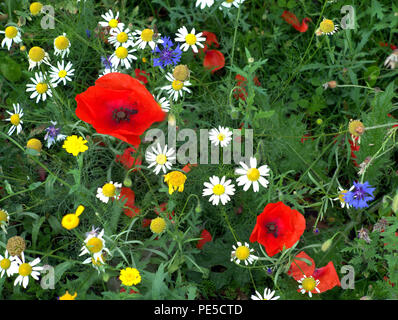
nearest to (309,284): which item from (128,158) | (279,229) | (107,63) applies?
(279,229)

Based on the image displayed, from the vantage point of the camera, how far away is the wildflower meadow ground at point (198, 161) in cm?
165

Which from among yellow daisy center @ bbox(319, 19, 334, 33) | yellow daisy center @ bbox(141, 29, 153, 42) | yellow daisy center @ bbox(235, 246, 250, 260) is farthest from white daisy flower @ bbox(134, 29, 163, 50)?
yellow daisy center @ bbox(235, 246, 250, 260)

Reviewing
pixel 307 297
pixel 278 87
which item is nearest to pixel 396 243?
pixel 307 297

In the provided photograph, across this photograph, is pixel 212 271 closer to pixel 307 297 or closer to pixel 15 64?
pixel 307 297

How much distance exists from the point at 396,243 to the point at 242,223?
73cm

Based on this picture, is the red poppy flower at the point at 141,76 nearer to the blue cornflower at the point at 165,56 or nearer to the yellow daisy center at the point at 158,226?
the blue cornflower at the point at 165,56

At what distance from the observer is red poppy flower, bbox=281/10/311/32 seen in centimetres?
238

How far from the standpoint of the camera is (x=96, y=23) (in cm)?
233

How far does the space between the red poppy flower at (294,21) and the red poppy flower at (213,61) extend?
1.64ft

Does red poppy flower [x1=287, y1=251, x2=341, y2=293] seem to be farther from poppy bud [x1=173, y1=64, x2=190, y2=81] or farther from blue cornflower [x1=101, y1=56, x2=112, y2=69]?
blue cornflower [x1=101, y1=56, x2=112, y2=69]

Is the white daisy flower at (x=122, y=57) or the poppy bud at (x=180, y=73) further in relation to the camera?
the white daisy flower at (x=122, y=57)

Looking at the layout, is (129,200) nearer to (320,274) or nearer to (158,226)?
(158,226)

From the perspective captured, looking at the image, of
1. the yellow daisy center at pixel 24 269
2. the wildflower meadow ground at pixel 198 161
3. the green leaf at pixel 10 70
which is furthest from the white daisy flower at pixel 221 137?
the green leaf at pixel 10 70

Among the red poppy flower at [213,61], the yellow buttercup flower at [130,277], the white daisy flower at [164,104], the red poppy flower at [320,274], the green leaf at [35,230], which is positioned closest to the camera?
the yellow buttercup flower at [130,277]
